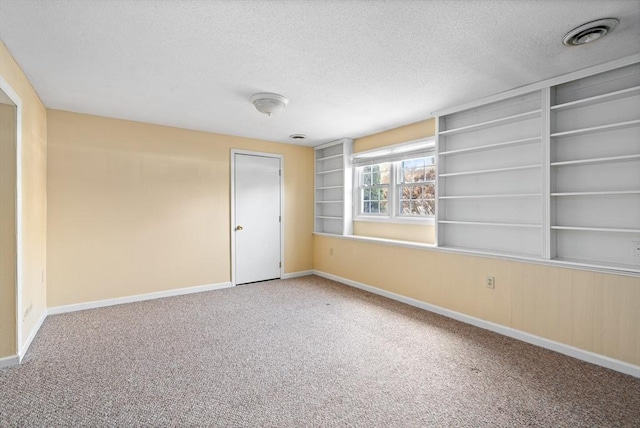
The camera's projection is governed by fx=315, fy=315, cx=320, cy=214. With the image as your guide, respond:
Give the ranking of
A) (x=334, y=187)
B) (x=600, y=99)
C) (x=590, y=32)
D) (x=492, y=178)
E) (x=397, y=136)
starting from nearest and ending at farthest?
1. (x=590, y=32)
2. (x=600, y=99)
3. (x=492, y=178)
4. (x=397, y=136)
5. (x=334, y=187)

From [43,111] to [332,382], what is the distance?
13.5 feet

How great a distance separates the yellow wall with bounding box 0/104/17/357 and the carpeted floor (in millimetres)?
293

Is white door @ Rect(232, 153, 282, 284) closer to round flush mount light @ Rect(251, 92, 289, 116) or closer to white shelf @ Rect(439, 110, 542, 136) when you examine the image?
round flush mount light @ Rect(251, 92, 289, 116)

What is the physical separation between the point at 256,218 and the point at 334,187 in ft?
4.63

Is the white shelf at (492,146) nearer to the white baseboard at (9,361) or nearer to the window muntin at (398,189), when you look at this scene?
the window muntin at (398,189)

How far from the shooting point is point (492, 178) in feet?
11.0

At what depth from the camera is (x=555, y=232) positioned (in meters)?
2.88

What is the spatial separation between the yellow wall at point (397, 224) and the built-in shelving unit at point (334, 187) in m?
0.20

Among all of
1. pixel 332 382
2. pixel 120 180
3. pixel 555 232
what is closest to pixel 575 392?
pixel 555 232

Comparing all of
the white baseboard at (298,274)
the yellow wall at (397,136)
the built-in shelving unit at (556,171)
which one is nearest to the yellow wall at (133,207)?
the white baseboard at (298,274)

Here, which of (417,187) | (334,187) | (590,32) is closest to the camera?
(590,32)

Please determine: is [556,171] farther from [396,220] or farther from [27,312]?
[27,312]

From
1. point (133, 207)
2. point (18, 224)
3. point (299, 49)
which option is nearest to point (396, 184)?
point (299, 49)

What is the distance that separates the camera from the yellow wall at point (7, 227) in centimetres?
245
